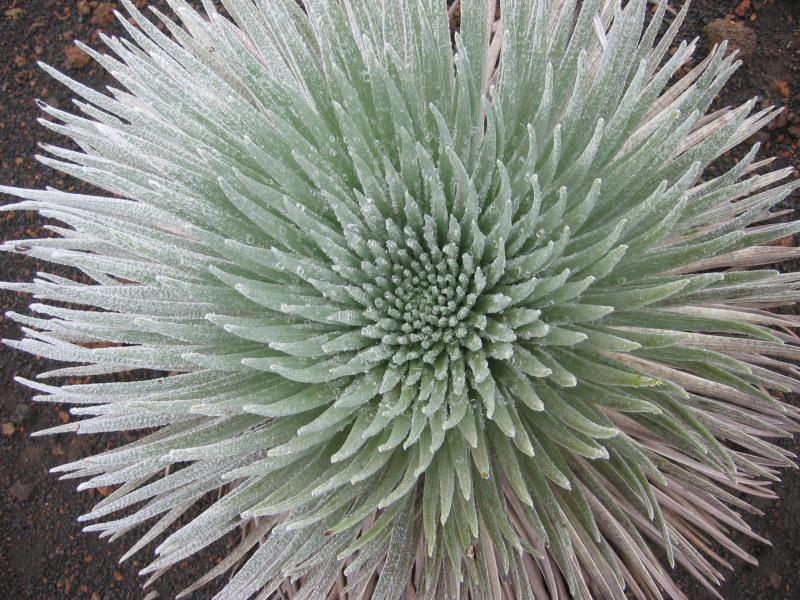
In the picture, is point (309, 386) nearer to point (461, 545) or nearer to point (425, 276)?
point (425, 276)

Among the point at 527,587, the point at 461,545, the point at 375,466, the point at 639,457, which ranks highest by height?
the point at 375,466

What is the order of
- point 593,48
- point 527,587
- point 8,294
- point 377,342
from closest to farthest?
point 377,342 < point 527,587 < point 593,48 < point 8,294

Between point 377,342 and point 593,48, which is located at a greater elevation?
point 593,48

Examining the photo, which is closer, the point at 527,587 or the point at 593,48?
the point at 527,587

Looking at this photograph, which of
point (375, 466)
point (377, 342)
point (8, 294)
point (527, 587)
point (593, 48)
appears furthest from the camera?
point (8, 294)

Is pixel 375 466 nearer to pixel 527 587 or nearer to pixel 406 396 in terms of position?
pixel 406 396

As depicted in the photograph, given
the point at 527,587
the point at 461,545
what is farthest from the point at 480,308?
the point at 527,587

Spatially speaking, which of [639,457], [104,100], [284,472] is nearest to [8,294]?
[104,100]
